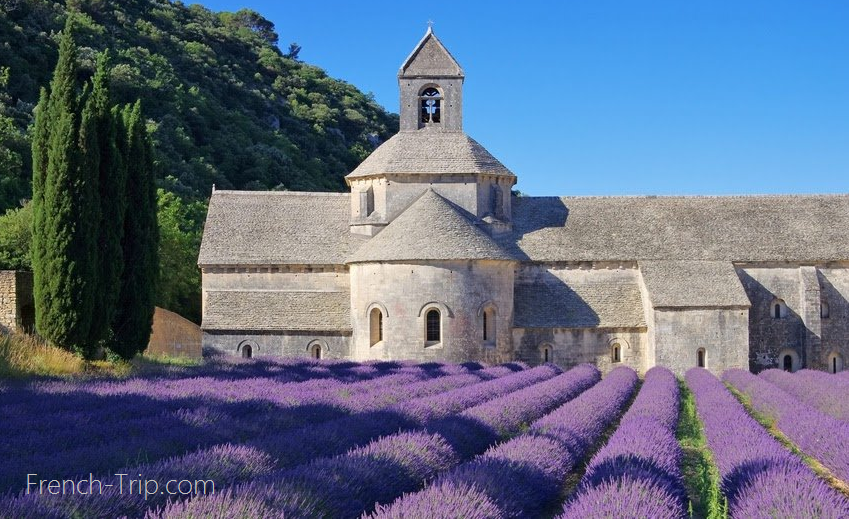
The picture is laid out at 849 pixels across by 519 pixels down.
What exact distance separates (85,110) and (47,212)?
2705mm

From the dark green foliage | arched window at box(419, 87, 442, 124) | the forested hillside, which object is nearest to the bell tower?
arched window at box(419, 87, 442, 124)

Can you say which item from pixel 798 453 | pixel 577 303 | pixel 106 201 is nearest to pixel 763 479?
pixel 798 453

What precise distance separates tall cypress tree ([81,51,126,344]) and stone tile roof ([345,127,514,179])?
14538 millimetres

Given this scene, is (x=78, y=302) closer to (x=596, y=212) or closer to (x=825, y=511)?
(x=825, y=511)

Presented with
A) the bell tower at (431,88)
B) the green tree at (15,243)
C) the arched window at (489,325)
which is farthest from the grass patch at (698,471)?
the green tree at (15,243)

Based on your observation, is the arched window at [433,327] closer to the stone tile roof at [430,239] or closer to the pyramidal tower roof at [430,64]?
the stone tile roof at [430,239]

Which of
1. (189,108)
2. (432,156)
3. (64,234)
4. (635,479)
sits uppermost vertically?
(189,108)

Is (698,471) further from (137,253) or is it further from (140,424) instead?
(137,253)

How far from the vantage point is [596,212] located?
39.4 metres

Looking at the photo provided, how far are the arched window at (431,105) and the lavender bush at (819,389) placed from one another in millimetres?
17027

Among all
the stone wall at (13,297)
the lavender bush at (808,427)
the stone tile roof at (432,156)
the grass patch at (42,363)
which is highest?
the stone tile roof at (432,156)

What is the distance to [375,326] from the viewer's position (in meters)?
34.0

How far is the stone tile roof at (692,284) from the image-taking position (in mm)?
33875

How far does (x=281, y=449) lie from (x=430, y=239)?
2256 centimetres
